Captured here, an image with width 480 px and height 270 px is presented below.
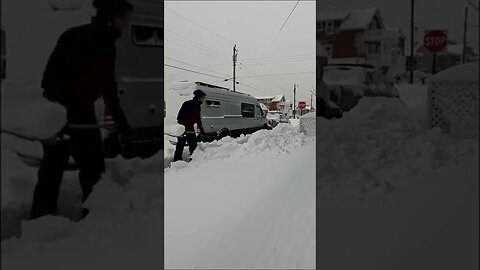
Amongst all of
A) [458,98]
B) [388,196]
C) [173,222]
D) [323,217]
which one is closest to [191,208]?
[173,222]

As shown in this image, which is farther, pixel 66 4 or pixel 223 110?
pixel 223 110

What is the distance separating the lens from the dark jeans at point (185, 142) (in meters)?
1.00

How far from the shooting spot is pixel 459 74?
750 mm

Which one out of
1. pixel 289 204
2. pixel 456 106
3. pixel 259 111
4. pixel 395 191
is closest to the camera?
pixel 456 106

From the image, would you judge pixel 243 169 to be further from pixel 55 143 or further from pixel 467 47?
pixel 467 47

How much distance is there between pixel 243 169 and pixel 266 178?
0.27 ft

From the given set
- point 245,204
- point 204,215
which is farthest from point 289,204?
point 204,215

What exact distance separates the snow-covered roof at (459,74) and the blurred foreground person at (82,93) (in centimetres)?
81

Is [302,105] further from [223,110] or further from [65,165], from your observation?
[65,165]

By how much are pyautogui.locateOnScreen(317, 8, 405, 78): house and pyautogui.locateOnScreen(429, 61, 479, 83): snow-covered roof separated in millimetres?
89

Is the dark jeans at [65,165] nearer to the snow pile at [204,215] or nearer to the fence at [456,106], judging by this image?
the snow pile at [204,215]

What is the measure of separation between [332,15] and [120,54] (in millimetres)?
609

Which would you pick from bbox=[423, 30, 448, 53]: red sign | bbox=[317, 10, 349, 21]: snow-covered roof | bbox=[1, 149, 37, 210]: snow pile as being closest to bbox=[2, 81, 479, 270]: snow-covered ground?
bbox=[1, 149, 37, 210]: snow pile

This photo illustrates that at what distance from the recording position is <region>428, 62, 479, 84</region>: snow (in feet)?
2.43
